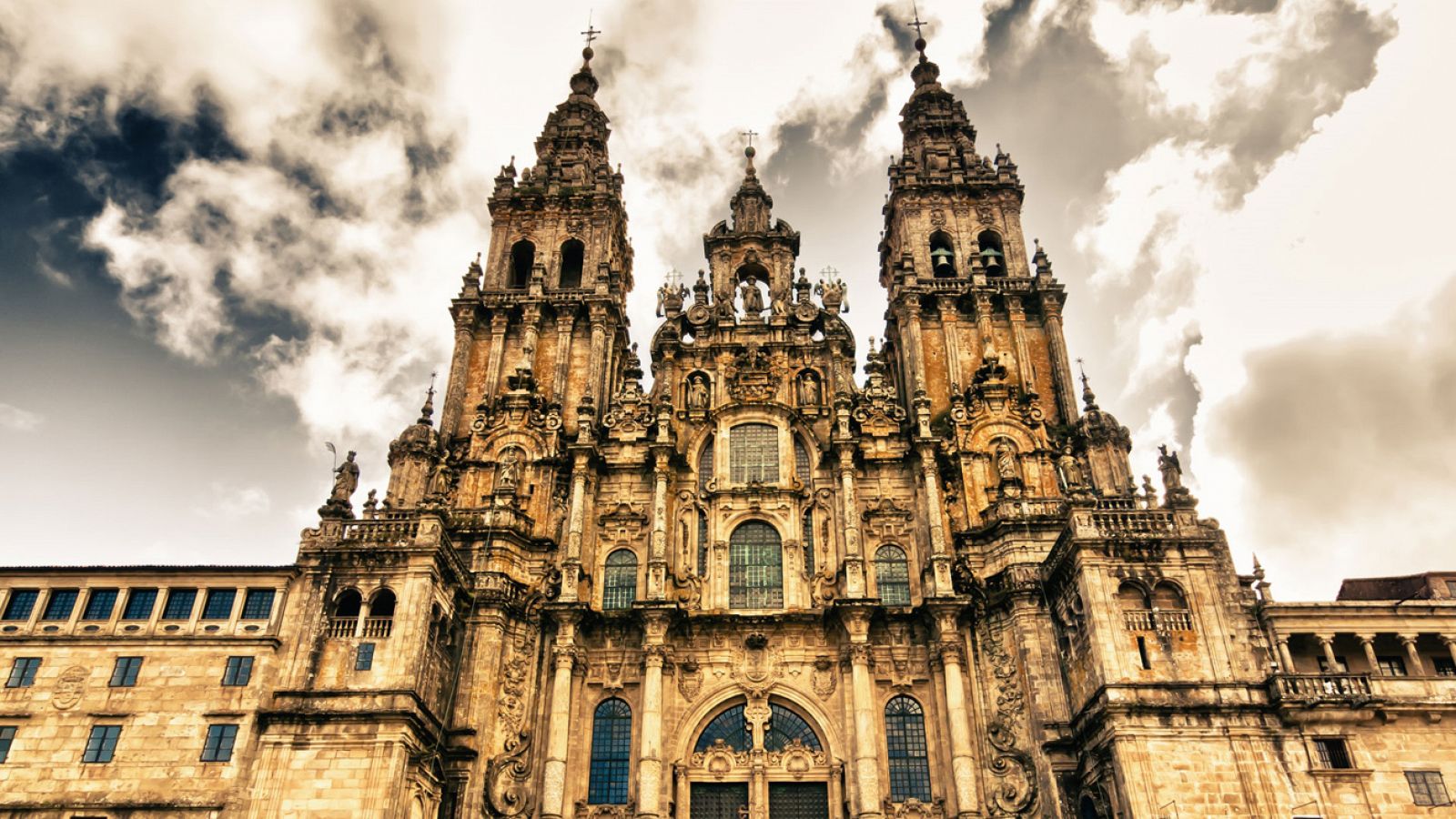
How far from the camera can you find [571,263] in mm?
43500

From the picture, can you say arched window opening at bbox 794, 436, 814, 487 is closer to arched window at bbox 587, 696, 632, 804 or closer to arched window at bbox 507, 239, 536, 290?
arched window at bbox 587, 696, 632, 804

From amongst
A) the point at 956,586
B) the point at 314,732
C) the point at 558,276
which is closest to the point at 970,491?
the point at 956,586

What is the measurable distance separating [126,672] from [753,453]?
65.6ft

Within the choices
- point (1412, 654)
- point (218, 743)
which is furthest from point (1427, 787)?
point (218, 743)

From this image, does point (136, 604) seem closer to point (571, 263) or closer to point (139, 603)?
point (139, 603)

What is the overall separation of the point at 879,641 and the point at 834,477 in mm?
6118

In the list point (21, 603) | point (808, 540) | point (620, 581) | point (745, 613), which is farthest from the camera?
point (808, 540)

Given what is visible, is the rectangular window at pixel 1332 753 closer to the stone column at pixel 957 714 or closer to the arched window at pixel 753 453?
the stone column at pixel 957 714

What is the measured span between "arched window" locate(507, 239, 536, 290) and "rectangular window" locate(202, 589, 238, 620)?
1883 centimetres

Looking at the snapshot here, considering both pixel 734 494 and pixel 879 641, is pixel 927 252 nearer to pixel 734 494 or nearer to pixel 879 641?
pixel 734 494

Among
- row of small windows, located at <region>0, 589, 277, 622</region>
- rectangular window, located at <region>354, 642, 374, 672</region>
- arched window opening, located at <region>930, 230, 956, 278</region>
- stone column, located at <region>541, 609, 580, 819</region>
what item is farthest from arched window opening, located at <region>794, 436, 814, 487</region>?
Result: row of small windows, located at <region>0, 589, 277, 622</region>

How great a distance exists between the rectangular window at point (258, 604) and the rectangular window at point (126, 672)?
110 inches

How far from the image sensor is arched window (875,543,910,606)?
33.0 m

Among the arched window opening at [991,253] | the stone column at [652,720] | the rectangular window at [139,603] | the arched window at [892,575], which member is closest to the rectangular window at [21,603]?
the rectangular window at [139,603]
